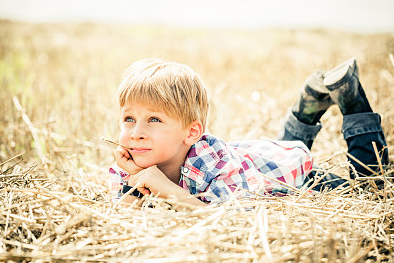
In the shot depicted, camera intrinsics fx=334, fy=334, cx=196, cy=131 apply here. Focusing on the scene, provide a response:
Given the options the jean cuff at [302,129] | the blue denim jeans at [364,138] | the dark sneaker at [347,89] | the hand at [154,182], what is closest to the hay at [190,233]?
the hand at [154,182]

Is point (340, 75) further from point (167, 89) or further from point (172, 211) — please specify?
point (172, 211)

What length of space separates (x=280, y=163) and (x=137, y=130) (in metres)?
1.02

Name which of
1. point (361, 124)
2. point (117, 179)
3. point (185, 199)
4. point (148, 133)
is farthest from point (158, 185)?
point (361, 124)

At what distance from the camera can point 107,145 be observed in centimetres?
314

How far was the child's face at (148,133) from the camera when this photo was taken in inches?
67.9

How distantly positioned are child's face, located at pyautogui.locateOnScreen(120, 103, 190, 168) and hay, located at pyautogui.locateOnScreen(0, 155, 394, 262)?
0.30 metres

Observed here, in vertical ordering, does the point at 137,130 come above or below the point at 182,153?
above

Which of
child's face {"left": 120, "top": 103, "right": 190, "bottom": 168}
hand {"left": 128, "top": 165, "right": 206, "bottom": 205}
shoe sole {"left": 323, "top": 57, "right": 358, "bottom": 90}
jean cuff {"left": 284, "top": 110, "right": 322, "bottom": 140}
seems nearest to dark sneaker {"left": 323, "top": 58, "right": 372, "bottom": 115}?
shoe sole {"left": 323, "top": 57, "right": 358, "bottom": 90}

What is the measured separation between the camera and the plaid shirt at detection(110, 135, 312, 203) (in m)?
1.82

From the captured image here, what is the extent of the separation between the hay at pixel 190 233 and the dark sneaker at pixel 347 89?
831 millimetres

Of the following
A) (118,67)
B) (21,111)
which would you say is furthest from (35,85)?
(118,67)

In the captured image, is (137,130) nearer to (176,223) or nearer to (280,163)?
(176,223)

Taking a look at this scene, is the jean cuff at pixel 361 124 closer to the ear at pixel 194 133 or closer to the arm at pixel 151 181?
the ear at pixel 194 133

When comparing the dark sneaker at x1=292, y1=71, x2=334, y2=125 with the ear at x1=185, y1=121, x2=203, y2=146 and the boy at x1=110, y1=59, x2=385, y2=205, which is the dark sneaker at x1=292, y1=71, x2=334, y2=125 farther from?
the ear at x1=185, y1=121, x2=203, y2=146
